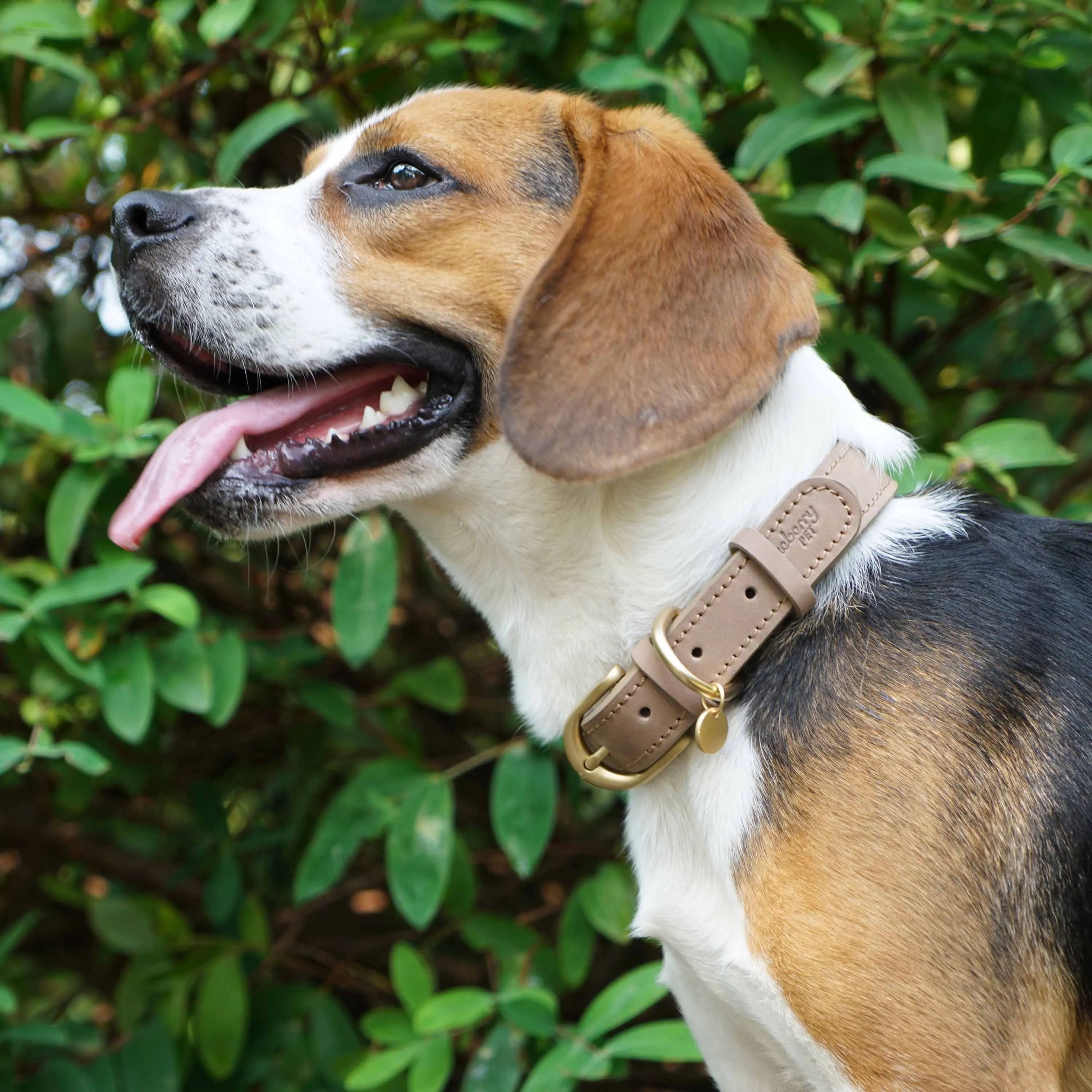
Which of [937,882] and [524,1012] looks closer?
[937,882]

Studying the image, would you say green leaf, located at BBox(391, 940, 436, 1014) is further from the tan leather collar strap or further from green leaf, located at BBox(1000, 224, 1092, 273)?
green leaf, located at BBox(1000, 224, 1092, 273)

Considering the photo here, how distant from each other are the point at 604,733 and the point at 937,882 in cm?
50

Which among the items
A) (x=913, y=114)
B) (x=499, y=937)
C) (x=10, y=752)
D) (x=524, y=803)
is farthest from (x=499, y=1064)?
(x=913, y=114)

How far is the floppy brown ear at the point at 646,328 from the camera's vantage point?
175 centimetres

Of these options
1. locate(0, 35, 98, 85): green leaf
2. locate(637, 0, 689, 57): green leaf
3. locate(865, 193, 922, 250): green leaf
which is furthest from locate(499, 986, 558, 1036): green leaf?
locate(637, 0, 689, 57): green leaf

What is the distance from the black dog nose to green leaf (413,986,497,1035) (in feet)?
4.93

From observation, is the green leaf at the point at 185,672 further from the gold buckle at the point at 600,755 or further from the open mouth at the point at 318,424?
the gold buckle at the point at 600,755

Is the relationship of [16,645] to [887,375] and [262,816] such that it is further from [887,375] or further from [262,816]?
[887,375]

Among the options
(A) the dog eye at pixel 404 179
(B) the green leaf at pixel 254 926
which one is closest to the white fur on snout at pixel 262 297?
(A) the dog eye at pixel 404 179

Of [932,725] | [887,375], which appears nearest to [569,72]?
[887,375]

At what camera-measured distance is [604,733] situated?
1781 millimetres

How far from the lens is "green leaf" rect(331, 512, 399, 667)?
101 inches

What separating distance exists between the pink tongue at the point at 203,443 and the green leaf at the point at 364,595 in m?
0.59

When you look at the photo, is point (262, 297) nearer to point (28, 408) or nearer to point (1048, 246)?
point (28, 408)
